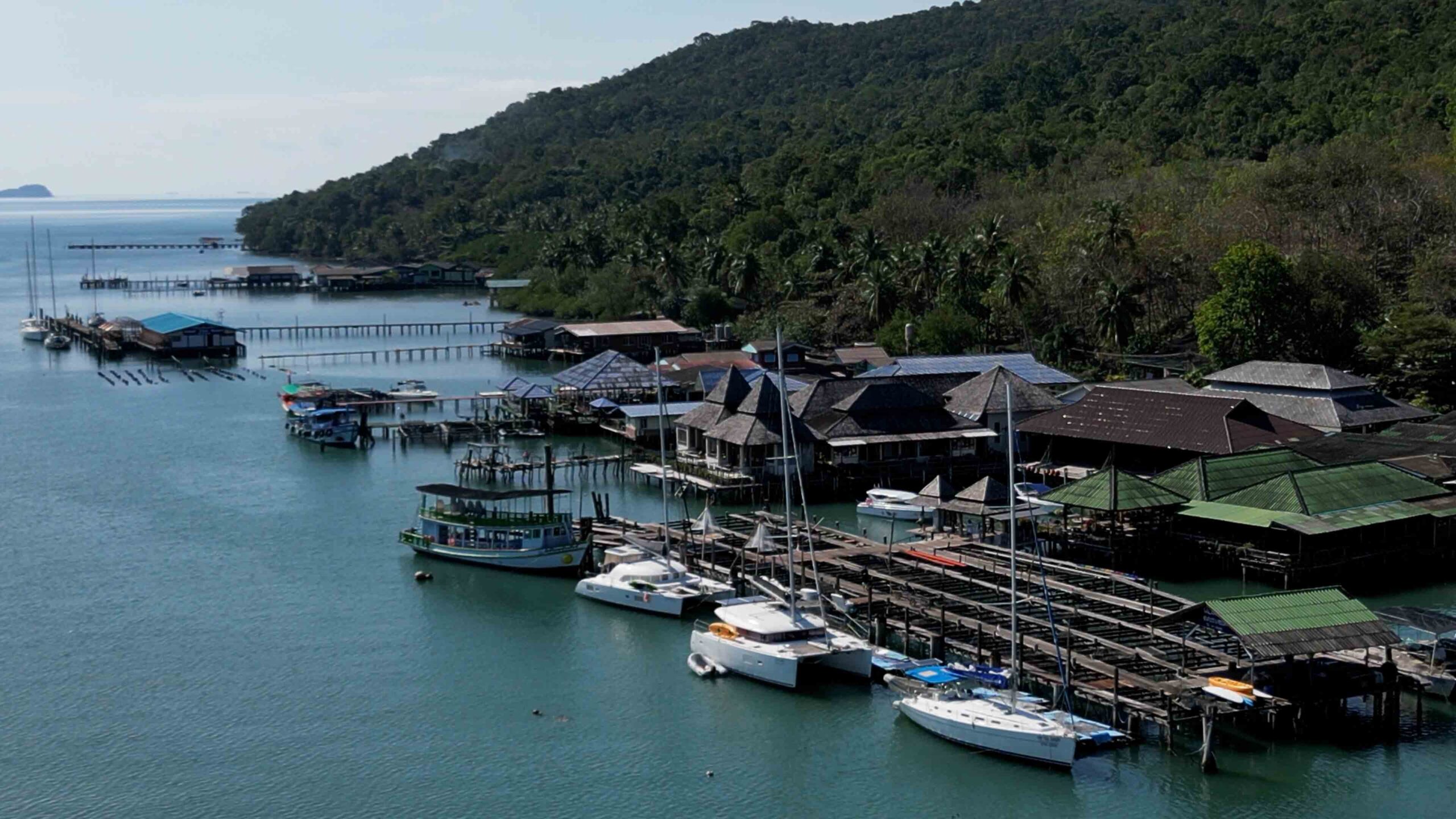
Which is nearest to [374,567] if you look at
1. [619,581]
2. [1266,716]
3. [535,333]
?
[619,581]

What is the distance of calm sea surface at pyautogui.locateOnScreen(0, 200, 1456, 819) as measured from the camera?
3159 centimetres

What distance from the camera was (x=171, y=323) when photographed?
10819 cm

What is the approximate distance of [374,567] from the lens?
4988 cm

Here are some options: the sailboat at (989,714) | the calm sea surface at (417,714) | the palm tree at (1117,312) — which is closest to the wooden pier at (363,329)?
the palm tree at (1117,312)

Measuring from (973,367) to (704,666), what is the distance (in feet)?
121

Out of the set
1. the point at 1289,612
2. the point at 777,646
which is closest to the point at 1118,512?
the point at 1289,612

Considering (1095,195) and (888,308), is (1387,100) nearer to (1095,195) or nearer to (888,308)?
(1095,195)

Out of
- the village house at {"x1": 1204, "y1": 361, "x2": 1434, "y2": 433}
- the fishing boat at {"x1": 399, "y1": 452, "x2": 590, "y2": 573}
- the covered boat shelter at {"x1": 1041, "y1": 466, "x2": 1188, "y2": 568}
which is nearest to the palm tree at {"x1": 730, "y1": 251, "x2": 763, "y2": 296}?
the village house at {"x1": 1204, "y1": 361, "x2": 1434, "y2": 433}

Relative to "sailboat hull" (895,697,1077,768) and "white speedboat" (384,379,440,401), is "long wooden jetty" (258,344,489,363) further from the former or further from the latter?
"sailboat hull" (895,697,1077,768)

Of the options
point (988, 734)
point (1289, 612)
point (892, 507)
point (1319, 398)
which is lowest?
point (988, 734)

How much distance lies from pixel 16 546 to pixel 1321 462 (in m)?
43.4

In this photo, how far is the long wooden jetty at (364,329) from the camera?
4670 inches

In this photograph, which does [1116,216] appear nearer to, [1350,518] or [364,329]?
[1350,518]

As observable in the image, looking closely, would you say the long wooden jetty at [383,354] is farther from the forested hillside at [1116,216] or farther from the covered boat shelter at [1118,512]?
the covered boat shelter at [1118,512]
